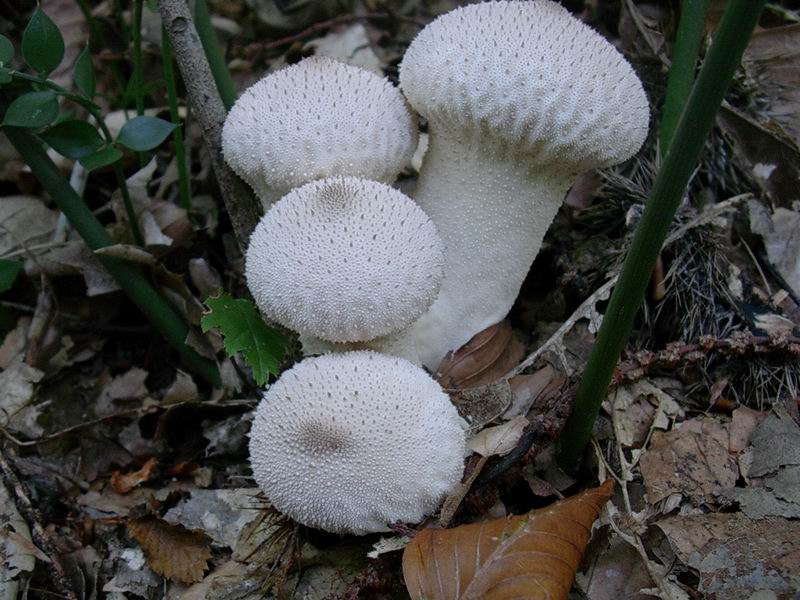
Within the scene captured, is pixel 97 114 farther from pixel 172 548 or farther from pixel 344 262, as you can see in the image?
pixel 172 548

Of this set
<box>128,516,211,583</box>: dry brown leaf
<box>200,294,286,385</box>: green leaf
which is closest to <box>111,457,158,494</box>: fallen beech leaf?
<box>128,516,211,583</box>: dry brown leaf

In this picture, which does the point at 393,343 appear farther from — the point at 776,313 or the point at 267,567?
the point at 776,313

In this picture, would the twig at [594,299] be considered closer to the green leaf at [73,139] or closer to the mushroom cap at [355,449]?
the mushroom cap at [355,449]

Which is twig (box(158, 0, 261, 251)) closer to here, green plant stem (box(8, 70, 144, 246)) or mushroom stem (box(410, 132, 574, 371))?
green plant stem (box(8, 70, 144, 246))

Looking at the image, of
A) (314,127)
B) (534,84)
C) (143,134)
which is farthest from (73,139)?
(534,84)

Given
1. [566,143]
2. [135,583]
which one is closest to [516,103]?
[566,143]
